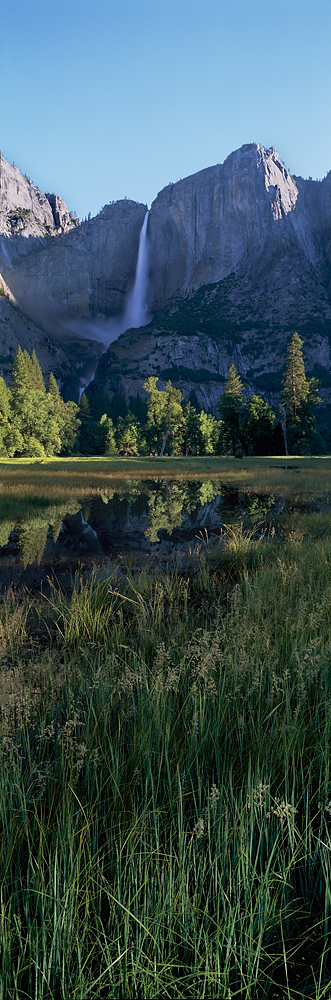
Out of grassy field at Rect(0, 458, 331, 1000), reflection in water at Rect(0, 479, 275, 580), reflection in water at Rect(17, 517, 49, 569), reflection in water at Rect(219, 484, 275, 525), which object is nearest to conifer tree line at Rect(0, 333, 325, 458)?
reflection in water at Rect(219, 484, 275, 525)

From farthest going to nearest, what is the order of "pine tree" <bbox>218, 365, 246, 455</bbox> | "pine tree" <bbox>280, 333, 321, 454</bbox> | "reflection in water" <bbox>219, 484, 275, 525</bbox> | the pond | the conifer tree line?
"pine tree" <bbox>218, 365, 246, 455</bbox>, the conifer tree line, "pine tree" <bbox>280, 333, 321, 454</bbox>, "reflection in water" <bbox>219, 484, 275, 525</bbox>, the pond

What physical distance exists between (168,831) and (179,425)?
262ft

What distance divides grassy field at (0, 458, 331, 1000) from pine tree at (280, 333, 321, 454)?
65560mm

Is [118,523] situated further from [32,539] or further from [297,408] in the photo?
[297,408]

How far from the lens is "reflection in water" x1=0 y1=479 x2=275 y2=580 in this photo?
11.0m

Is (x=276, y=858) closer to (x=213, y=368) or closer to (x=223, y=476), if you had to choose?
(x=223, y=476)

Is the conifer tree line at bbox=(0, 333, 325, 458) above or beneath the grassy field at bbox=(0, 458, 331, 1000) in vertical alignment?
above

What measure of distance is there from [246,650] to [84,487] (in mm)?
22634

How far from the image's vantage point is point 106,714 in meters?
2.90

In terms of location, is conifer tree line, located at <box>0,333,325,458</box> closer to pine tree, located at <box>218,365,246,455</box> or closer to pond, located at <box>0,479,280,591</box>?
pine tree, located at <box>218,365,246,455</box>

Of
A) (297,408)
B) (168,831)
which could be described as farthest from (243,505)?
(297,408)

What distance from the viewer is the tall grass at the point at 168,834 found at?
4.98ft

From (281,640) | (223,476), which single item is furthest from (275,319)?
(281,640)

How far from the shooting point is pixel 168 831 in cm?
214
